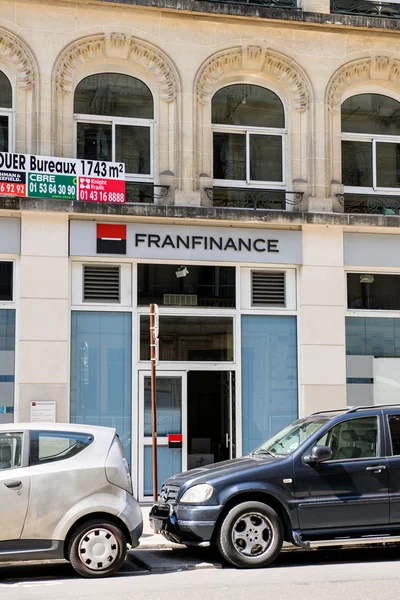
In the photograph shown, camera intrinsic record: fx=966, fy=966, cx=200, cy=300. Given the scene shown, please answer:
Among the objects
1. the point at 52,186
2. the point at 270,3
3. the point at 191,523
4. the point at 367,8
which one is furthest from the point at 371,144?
the point at 191,523

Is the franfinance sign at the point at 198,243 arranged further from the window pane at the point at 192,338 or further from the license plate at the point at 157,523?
the license plate at the point at 157,523

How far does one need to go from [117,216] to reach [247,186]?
2.71m

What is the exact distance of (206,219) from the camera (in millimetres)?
17250

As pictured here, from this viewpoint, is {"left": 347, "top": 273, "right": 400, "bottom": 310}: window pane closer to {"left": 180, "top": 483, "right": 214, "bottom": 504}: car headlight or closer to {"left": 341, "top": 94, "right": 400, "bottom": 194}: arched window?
{"left": 341, "top": 94, "right": 400, "bottom": 194}: arched window

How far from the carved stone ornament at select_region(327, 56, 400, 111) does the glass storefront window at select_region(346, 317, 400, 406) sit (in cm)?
422

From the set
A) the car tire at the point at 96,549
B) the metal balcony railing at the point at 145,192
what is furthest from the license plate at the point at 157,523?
the metal balcony railing at the point at 145,192

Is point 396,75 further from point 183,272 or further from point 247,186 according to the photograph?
point 183,272

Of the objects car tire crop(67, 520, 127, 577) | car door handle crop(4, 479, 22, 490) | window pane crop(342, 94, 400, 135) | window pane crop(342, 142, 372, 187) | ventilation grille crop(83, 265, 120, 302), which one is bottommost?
car tire crop(67, 520, 127, 577)

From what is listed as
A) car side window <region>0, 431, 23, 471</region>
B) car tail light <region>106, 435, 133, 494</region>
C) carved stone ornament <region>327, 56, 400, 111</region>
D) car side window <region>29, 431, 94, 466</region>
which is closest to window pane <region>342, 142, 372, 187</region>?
carved stone ornament <region>327, 56, 400, 111</region>

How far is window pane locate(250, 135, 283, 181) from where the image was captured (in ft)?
59.9

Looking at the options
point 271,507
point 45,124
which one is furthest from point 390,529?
point 45,124

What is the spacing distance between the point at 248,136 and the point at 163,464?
20.8 feet

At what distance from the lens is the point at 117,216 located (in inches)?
665

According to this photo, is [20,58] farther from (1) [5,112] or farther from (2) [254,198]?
(2) [254,198]
